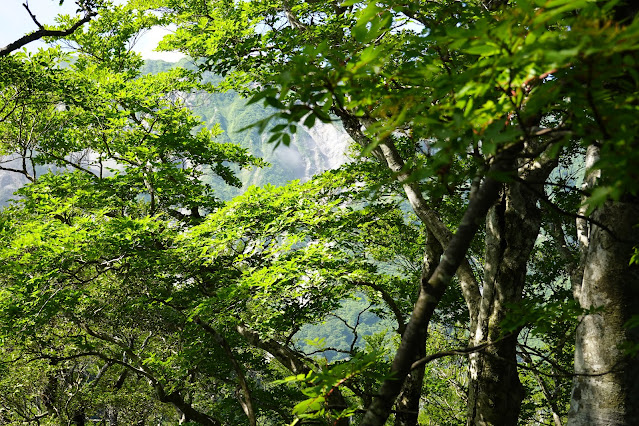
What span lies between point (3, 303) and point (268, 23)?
6567 mm

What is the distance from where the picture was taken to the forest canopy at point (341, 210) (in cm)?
133

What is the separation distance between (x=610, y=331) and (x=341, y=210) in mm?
5002

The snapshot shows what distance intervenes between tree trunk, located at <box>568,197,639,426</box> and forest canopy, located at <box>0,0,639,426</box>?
0.01 metres

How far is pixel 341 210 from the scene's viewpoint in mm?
7438

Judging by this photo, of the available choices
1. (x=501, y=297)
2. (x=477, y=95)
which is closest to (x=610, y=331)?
(x=501, y=297)

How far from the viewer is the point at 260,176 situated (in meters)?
188

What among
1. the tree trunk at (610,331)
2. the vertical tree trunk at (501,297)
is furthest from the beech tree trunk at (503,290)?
the tree trunk at (610,331)

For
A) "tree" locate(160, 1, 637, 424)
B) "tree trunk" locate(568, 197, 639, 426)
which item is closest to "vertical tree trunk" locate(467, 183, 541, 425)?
"tree trunk" locate(568, 197, 639, 426)

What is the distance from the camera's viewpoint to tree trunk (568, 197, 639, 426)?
8.54ft

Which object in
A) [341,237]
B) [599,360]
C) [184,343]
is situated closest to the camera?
[599,360]

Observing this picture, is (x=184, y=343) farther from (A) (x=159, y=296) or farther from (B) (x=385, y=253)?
(B) (x=385, y=253)

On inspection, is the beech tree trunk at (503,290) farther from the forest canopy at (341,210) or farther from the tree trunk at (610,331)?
the tree trunk at (610,331)

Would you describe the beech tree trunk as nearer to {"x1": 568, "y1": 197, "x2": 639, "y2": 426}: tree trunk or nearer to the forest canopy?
the forest canopy

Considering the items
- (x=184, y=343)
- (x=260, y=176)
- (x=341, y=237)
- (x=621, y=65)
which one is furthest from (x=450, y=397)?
(x=260, y=176)
